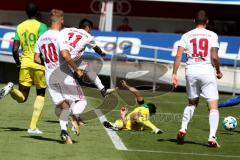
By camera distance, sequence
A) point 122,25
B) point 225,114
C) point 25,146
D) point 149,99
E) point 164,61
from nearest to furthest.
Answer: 1. point 25,146
2. point 225,114
3. point 149,99
4. point 164,61
5. point 122,25

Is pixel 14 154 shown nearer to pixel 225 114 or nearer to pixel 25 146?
pixel 25 146

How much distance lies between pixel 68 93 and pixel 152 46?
16736 mm

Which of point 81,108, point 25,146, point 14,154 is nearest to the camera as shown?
point 14,154

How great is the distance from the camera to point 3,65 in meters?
31.8

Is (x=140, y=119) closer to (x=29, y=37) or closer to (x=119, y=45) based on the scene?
(x=29, y=37)

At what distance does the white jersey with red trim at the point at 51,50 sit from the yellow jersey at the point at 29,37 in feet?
4.12

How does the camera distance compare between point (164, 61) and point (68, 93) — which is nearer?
point (68, 93)

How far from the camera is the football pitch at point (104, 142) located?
1197 centimetres

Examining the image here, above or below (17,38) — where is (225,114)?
below

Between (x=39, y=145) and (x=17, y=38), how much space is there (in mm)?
2767

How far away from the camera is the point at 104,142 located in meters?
13.4

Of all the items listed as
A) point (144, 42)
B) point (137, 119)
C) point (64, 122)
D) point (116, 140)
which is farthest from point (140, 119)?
point (144, 42)

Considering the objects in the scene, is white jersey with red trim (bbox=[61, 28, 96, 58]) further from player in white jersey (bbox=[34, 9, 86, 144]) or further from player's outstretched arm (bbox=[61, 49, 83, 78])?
player's outstretched arm (bbox=[61, 49, 83, 78])

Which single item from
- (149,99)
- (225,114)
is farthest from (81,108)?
(149,99)
